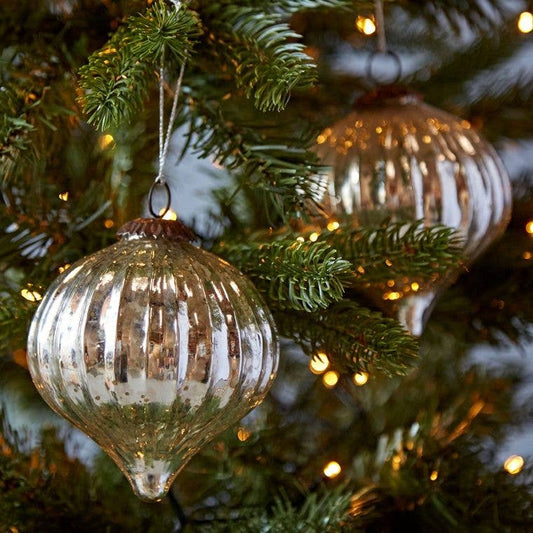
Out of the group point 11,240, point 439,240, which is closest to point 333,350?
point 439,240

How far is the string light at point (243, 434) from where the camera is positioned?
0.57 metres

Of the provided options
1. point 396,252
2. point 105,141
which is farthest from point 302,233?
point 105,141

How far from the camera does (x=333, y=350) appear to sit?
427 millimetres

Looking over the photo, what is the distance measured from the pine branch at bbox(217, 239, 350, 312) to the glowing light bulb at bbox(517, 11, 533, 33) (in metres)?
0.34

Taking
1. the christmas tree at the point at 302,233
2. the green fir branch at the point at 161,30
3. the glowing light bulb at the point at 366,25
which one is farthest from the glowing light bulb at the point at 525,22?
the green fir branch at the point at 161,30

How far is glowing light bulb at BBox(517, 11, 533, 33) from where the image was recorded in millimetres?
644

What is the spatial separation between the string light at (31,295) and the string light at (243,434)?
0.19 metres

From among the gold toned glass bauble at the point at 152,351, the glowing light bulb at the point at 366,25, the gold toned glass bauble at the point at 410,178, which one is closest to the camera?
the gold toned glass bauble at the point at 152,351

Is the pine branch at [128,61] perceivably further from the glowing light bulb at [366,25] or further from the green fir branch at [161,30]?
the glowing light bulb at [366,25]

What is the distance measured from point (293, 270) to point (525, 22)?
0.37 metres

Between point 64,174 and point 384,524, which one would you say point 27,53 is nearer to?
point 64,174

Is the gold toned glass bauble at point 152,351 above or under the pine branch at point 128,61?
under

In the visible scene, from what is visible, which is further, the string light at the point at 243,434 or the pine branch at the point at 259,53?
the string light at the point at 243,434

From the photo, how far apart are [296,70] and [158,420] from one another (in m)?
0.15
